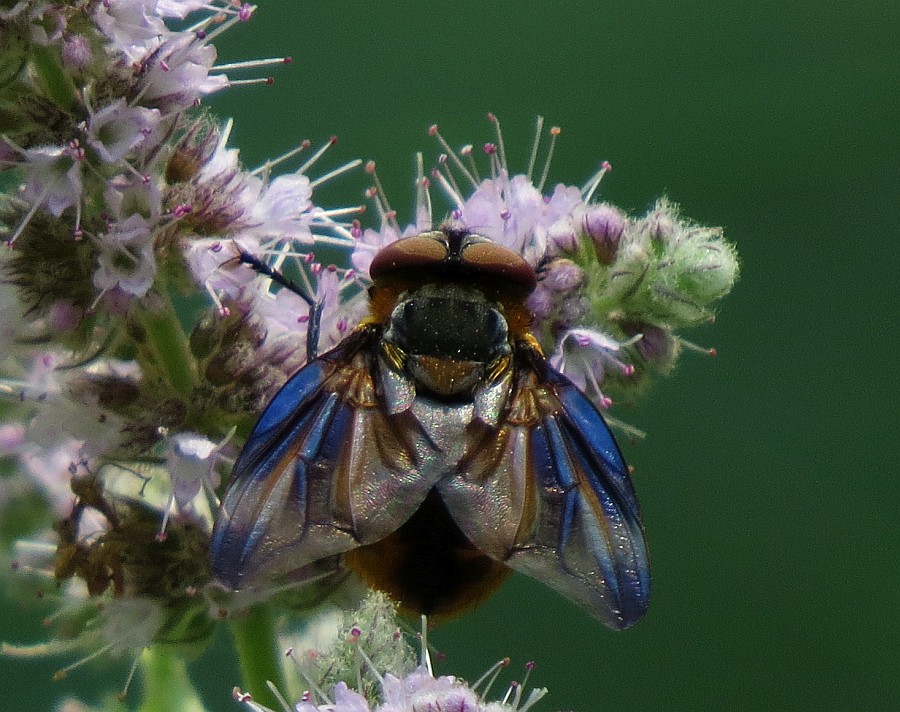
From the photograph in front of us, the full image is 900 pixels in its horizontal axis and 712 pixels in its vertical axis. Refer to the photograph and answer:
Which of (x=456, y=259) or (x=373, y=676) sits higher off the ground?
(x=456, y=259)

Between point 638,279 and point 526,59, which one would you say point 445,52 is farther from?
point 638,279

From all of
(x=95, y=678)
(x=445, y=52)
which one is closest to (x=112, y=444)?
(x=95, y=678)

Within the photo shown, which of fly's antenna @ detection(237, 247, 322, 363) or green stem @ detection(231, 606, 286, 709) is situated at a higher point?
fly's antenna @ detection(237, 247, 322, 363)

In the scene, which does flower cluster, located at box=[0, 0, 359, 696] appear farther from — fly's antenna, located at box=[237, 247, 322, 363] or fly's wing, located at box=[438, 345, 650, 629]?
fly's wing, located at box=[438, 345, 650, 629]

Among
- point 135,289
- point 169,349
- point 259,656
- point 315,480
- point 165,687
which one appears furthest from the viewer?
point 165,687

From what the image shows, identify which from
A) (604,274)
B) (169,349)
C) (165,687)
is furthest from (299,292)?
(165,687)

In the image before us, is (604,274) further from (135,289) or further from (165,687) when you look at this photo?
(165,687)

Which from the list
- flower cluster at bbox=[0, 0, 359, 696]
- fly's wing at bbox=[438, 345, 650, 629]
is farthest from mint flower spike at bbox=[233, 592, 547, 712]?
fly's wing at bbox=[438, 345, 650, 629]
